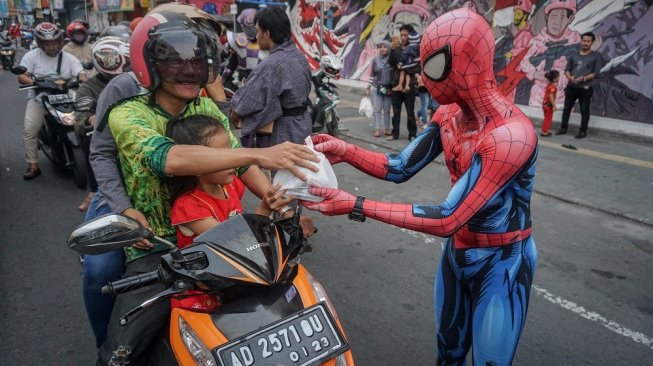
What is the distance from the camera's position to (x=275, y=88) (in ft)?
13.1

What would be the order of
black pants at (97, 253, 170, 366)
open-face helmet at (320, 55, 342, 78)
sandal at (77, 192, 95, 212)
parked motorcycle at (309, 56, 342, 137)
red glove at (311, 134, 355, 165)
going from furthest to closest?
open-face helmet at (320, 55, 342, 78) → parked motorcycle at (309, 56, 342, 137) → sandal at (77, 192, 95, 212) → red glove at (311, 134, 355, 165) → black pants at (97, 253, 170, 366)

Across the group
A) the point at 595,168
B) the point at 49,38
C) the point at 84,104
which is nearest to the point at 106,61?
the point at 84,104

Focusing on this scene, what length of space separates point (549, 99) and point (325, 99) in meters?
4.31

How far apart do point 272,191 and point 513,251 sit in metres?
0.98

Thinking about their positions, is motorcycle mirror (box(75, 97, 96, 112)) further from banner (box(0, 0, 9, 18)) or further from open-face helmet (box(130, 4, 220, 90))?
banner (box(0, 0, 9, 18))

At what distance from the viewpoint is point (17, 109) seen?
12.2m

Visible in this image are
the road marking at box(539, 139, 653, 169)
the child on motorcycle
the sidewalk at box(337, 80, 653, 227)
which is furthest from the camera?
the road marking at box(539, 139, 653, 169)

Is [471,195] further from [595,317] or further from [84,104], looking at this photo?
[84,104]

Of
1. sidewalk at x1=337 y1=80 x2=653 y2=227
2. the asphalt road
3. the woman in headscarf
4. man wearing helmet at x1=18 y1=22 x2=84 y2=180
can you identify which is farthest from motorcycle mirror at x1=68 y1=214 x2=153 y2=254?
the woman in headscarf

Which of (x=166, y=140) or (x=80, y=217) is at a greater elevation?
(x=166, y=140)

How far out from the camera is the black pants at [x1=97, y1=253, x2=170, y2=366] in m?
1.77

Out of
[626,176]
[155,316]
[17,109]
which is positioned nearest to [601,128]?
[626,176]

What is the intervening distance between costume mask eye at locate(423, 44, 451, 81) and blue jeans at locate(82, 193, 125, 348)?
158 cm

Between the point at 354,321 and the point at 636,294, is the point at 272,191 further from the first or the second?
the point at 636,294
